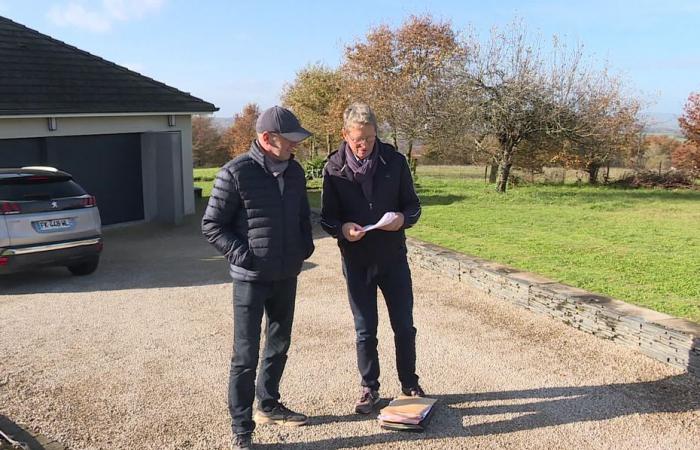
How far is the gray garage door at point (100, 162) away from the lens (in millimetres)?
11219

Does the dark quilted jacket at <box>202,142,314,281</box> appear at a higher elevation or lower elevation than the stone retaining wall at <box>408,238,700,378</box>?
higher

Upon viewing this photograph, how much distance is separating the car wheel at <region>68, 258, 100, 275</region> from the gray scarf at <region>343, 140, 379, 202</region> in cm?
561

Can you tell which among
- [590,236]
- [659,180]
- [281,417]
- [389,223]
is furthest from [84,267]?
[659,180]

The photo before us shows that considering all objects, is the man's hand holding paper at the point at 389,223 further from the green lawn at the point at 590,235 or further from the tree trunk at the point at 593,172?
the tree trunk at the point at 593,172

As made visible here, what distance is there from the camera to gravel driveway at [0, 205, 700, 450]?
151 inches

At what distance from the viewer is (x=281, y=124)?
3568 mm

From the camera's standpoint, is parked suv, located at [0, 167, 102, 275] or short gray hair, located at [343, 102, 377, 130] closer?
short gray hair, located at [343, 102, 377, 130]

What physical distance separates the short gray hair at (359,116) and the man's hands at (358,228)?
0.59 m

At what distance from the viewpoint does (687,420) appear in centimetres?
396

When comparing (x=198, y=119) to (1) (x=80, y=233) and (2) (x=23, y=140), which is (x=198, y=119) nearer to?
(2) (x=23, y=140)

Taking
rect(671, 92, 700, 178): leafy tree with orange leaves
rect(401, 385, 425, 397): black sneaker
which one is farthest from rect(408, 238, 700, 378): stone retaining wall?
rect(671, 92, 700, 178): leafy tree with orange leaves

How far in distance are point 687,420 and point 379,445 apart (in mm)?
1968

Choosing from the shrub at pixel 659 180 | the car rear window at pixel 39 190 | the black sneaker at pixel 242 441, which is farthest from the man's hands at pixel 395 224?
the shrub at pixel 659 180

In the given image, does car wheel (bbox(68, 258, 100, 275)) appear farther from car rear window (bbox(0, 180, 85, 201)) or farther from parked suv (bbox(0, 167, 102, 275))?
car rear window (bbox(0, 180, 85, 201))
